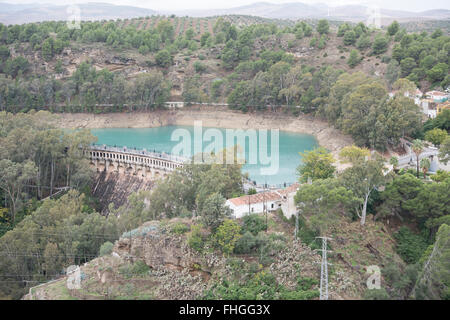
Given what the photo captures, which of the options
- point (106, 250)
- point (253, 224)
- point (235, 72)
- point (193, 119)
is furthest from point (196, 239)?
point (235, 72)

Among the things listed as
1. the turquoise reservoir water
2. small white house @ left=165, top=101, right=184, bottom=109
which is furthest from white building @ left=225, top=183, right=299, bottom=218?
small white house @ left=165, top=101, right=184, bottom=109

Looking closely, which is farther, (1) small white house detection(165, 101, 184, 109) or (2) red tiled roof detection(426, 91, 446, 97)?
(1) small white house detection(165, 101, 184, 109)

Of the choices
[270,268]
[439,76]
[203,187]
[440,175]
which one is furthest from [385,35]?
[270,268]

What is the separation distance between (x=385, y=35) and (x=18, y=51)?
2665 inches

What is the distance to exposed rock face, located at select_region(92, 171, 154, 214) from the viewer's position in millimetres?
52406

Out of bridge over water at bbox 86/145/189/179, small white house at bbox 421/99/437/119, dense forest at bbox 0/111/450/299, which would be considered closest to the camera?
dense forest at bbox 0/111/450/299

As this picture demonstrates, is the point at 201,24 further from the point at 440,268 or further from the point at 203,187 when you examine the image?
the point at 440,268

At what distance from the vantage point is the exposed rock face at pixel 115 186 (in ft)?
172

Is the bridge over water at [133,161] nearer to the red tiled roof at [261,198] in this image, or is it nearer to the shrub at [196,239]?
the red tiled roof at [261,198]

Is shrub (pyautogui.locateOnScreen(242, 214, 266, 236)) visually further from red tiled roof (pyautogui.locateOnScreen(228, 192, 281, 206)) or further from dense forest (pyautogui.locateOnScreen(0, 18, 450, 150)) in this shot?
dense forest (pyautogui.locateOnScreen(0, 18, 450, 150))

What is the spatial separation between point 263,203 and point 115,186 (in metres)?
26.9

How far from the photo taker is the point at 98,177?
2283 inches

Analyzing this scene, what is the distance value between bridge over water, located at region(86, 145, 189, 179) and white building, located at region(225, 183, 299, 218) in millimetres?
18796

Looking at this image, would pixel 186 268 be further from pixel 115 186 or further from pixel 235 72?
pixel 235 72
